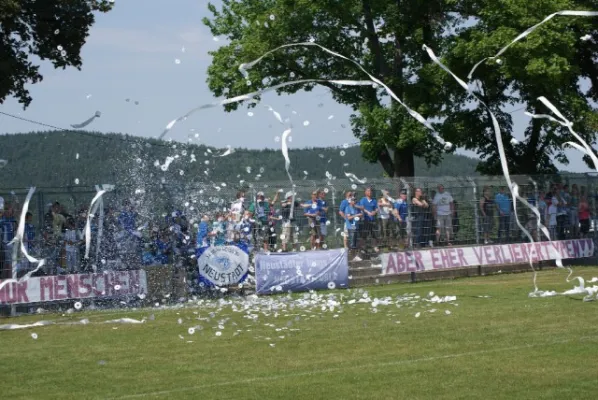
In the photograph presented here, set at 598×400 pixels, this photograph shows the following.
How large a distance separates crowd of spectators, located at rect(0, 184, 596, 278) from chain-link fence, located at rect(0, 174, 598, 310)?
0.02 meters

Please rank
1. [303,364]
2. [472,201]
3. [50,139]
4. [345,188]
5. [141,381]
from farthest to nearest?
[50,139]
[472,201]
[345,188]
[303,364]
[141,381]

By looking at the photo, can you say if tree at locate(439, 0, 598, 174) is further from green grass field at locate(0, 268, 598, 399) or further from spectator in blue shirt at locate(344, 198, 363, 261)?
green grass field at locate(0, 268, 598, 399)

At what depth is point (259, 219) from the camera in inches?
845

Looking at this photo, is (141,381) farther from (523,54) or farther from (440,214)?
(523,54)

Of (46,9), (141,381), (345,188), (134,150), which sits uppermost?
(46,9)

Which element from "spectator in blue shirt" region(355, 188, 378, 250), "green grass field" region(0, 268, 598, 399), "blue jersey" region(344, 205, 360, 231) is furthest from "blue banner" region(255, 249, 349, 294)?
"green grass field" region(0, 268, 598, 399)

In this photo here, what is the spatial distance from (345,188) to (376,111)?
7.97 m

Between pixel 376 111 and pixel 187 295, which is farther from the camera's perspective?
pixel 376 111

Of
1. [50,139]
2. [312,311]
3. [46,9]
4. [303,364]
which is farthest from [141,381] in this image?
[50,139]

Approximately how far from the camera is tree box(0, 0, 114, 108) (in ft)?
84.7

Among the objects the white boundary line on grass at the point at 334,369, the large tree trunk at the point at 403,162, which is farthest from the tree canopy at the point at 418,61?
the white boundary line on grass at the point at 334,369

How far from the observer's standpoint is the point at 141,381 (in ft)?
32.9

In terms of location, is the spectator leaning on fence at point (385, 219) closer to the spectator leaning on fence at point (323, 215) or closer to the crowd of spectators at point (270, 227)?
the crowd of spectators at point (270, 227)

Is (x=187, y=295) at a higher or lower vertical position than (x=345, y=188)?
lower
